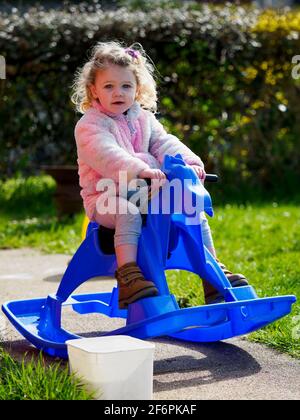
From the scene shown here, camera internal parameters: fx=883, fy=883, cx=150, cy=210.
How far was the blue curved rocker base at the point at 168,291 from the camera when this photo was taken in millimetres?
3324

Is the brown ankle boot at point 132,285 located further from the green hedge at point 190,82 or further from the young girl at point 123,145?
the green hedge at point 190,82

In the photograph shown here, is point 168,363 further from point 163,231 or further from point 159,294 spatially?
point 163,231

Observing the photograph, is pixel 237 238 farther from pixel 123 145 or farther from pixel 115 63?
pixel 115 63

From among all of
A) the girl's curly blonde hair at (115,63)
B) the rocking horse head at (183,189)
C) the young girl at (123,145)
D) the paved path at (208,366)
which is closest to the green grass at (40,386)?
the paved path at (208,366)

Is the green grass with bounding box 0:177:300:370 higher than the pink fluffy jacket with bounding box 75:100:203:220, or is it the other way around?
the pink fluffy jacket with bounding box 75:100:203:220

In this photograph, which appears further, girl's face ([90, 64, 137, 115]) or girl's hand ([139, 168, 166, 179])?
girl's face ([90, 64, 137, 115])

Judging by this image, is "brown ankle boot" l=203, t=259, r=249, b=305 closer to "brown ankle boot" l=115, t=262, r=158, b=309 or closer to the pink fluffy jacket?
"brown ankle boot" l=115, t=262, r=158, b=309

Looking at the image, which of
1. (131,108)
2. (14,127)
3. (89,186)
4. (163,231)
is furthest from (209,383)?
(14,127)

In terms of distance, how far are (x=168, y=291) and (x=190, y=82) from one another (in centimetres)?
491

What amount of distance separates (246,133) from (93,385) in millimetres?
5642

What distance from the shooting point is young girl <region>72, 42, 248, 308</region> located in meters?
3.47

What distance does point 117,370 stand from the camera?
2824mm

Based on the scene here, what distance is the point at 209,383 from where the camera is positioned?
3186mm

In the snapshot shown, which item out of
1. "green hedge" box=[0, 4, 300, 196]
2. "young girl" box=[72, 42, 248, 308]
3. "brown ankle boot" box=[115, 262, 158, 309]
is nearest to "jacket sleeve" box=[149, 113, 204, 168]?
"young girl" box=[72, 42, 248, 308]
